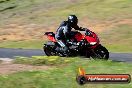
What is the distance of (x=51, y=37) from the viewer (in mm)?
20000

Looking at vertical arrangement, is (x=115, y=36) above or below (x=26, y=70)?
below

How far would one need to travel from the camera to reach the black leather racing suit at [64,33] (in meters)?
19.0

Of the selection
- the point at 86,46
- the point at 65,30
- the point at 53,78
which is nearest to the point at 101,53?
the point at 86,46

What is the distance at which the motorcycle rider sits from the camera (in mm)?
18969

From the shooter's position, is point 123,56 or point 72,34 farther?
point 123,56

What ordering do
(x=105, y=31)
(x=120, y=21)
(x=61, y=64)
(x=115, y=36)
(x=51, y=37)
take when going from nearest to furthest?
1. (x=61, y=64)
2. (x=51, y=37)
3. (x=115, y=36)
4. (x=105, y=31)
5. (x=120, y=21)

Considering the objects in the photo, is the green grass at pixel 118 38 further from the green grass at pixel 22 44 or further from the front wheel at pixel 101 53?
the front wheel at pixel 101 53

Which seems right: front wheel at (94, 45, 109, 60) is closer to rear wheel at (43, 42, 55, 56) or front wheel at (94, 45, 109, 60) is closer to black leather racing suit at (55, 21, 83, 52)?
black leather racing suit at (55, 21, 83, 52)

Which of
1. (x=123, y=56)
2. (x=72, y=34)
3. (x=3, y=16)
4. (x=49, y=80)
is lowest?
(x=3, y=16)

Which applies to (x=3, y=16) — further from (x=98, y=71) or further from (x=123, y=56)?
(x=98, y=71)

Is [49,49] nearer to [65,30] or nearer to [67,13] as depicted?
[65,30]

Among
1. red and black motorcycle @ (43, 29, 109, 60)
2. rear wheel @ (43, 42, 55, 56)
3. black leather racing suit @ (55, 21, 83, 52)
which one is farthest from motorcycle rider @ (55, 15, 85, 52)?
rear wheel @ (43, 42, 55, 56)

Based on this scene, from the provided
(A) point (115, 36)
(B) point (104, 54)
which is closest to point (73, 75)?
(B) point (104, 54)

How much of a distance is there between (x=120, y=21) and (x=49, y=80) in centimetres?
2695
